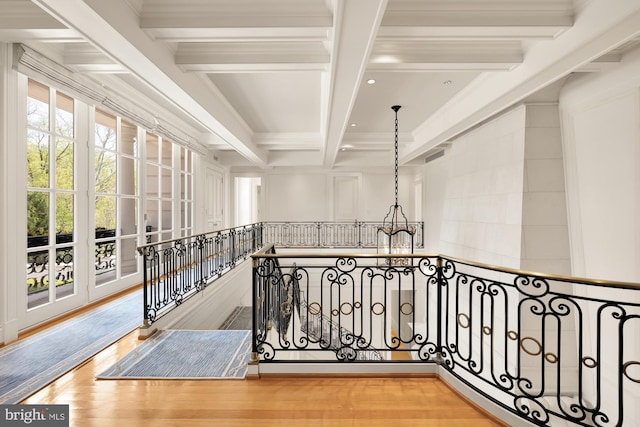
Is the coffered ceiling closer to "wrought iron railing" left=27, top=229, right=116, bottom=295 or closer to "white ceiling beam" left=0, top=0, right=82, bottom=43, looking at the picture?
"white ceiling beam" left=0, top=0, right=82, bottom=43

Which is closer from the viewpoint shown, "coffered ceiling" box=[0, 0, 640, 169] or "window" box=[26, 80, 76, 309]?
"coffered ceiling" box=[0, 0, 640, 169]

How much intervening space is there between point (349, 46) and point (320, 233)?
726 centimetres

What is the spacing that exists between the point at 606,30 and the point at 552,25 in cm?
38

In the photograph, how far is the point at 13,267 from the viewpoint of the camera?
10.1ft

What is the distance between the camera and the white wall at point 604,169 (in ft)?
9.64

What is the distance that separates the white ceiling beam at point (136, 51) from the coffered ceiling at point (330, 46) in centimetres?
1

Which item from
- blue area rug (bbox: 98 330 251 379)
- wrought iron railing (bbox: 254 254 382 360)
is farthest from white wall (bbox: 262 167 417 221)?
blue area rug (bbox: 98 330 251 379)

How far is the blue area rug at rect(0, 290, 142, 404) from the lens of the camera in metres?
2.38

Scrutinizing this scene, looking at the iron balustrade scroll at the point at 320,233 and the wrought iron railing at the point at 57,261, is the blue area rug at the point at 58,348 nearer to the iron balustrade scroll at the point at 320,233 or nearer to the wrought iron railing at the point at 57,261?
the wrought iron railing at the point at 57,261

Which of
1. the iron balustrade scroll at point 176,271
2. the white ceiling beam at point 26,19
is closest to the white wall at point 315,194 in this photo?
the iron balustrade scroll at point 176,271

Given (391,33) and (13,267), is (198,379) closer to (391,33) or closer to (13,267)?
(13,267)

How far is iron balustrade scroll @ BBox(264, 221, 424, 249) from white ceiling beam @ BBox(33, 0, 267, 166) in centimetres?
511

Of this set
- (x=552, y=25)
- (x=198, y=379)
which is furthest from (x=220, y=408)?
(x=552, y=25)

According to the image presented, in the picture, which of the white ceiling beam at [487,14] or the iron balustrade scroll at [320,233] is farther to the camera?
the iron balustrade scroll at [320,233]
